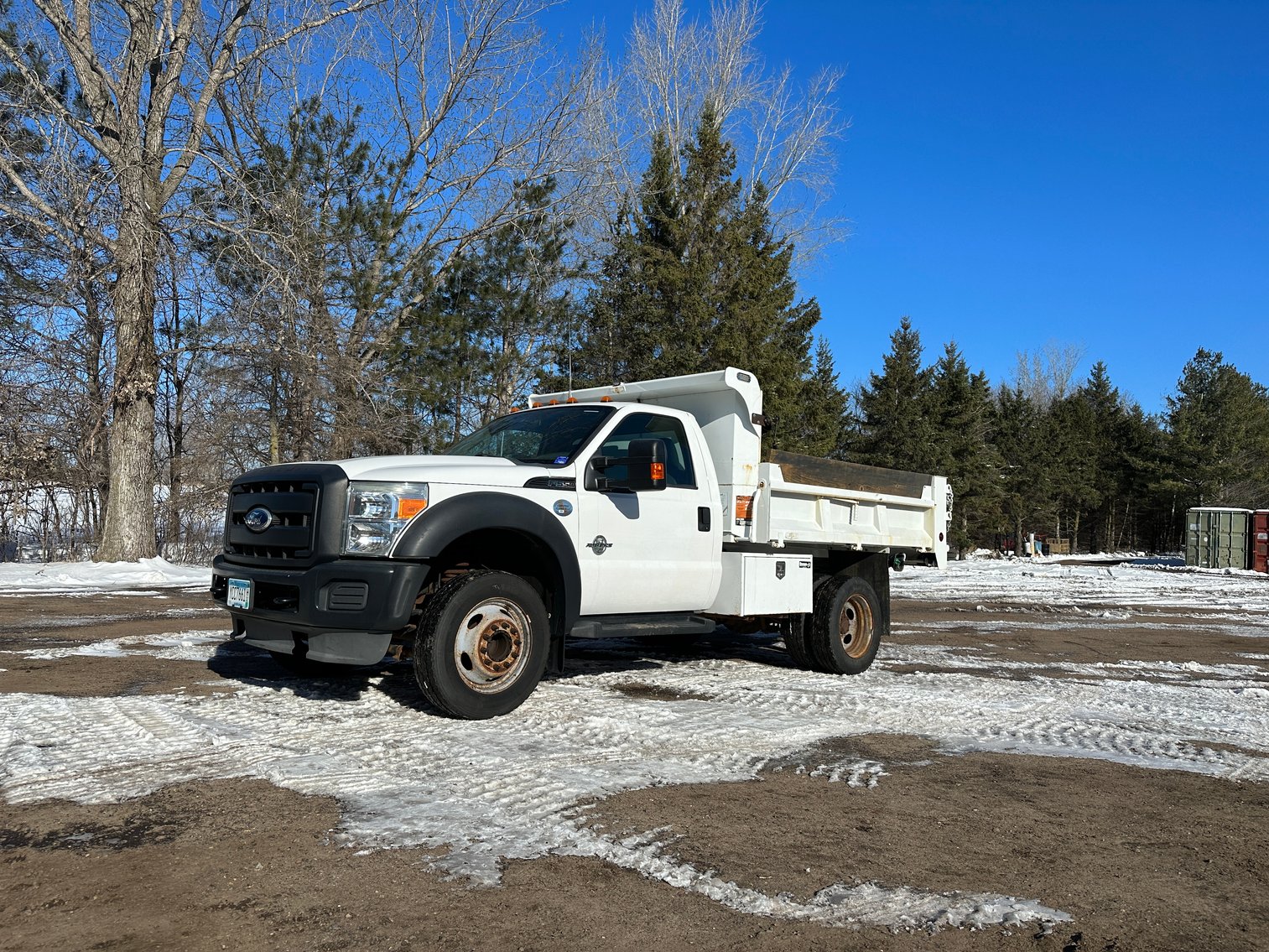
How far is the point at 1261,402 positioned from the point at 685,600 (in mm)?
61699

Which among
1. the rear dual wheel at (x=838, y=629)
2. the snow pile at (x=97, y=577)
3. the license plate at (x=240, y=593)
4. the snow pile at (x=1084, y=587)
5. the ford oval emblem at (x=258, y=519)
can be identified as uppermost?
the ford oval emblem at (x=258, y=519)

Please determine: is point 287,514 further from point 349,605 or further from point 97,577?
point 97,577

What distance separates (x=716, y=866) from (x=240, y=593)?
12.2ft

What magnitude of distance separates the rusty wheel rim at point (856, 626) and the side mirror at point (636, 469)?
3000mm

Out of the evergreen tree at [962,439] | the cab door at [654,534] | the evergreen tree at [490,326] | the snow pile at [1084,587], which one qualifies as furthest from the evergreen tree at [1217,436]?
the cab door at [654,534]

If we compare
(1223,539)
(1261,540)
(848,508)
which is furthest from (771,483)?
(1223,539)

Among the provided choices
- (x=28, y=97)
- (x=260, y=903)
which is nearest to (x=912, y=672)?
(x=260, y=903)

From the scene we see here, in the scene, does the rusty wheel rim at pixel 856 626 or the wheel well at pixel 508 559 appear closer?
the wheel well at pixel 508 559

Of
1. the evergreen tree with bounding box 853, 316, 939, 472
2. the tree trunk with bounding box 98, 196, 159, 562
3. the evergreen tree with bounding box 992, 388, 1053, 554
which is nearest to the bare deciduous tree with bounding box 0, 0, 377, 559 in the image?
the tree trunk with bounding box 98, 196, 159, 562

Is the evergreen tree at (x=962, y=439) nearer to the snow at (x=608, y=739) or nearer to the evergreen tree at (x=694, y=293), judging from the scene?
the evergreen tree at (x=694, y=293)

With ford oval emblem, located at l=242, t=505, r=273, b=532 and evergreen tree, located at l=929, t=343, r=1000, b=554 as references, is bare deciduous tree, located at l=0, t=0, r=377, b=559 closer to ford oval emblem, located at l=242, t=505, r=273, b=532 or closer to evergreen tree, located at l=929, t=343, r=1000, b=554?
ford oval emblem, located at l=242, t=505, r=273, b=532

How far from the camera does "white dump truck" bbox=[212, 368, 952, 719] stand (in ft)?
18.7

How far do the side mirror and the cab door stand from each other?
0.07m

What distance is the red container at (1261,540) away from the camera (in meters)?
37.0
